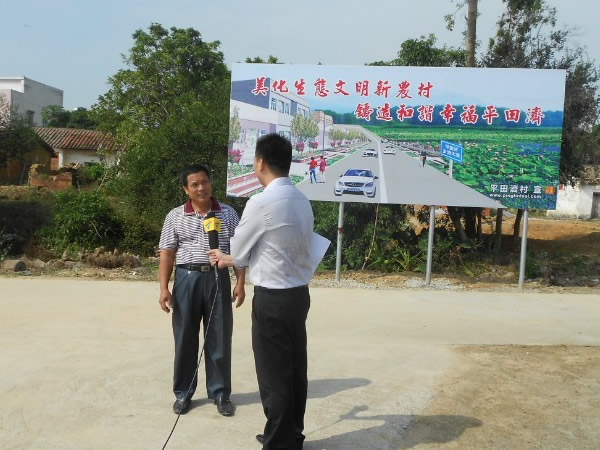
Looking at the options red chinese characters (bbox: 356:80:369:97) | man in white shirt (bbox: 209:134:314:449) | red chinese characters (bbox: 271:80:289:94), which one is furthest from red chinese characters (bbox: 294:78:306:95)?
man in white shirt (bbox: 209:134:314:449)

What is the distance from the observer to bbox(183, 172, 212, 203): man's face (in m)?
4.65

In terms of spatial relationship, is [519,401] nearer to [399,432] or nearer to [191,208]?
[399,432]

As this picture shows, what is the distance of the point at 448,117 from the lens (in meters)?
10.1

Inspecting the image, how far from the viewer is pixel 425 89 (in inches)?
398

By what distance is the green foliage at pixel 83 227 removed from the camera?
14609mm

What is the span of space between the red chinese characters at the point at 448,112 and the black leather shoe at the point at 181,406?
6.85 m

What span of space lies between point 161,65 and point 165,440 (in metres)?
23.4

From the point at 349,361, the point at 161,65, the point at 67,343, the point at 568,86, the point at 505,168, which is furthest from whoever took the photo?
the point at 161,65

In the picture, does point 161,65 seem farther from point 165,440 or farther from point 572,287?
point 165,440

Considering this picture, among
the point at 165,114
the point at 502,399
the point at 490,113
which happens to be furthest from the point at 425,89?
the point at 165,114

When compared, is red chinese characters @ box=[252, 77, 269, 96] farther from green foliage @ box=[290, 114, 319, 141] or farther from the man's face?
the man's face

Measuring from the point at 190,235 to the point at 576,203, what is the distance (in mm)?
37215

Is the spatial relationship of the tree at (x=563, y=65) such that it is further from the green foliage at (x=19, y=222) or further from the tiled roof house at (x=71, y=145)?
the tiled roof house at (x=71, y=145)

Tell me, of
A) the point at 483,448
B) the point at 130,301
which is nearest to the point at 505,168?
the point at 130,301
